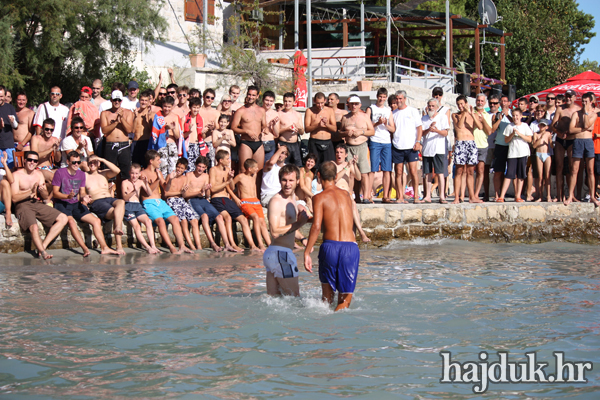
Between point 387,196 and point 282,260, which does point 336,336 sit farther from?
point 387,196

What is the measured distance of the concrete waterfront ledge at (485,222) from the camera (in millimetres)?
11984

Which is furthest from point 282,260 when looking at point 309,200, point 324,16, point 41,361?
point 324,16

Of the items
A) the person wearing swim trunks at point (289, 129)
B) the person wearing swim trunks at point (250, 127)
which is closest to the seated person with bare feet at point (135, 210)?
the person wearing swim trunks at point (250, 127)

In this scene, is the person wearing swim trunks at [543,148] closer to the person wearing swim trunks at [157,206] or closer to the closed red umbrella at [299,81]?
the person wearing swim trunks at [157,206]

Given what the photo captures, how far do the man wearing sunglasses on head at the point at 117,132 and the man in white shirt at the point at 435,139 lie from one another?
18.1ft

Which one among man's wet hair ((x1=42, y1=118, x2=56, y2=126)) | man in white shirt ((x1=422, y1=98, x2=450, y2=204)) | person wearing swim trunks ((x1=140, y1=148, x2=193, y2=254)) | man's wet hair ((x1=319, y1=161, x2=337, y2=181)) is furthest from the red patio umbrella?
man's wet hair ((x1=42, y1=118, x2=56, y2=126))

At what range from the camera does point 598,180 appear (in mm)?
12852

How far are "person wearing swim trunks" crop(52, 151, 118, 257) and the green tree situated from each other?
16.2 feet

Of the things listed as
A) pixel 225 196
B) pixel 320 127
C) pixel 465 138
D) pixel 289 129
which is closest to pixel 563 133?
pixel 465 138

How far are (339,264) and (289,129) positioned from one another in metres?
5.37

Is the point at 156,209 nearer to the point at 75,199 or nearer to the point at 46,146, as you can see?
the point at 75,199

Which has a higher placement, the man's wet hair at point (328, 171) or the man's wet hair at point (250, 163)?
the man's wet hair at point (250, 163)

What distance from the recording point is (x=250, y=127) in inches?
444

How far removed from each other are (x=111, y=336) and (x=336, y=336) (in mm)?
2175
